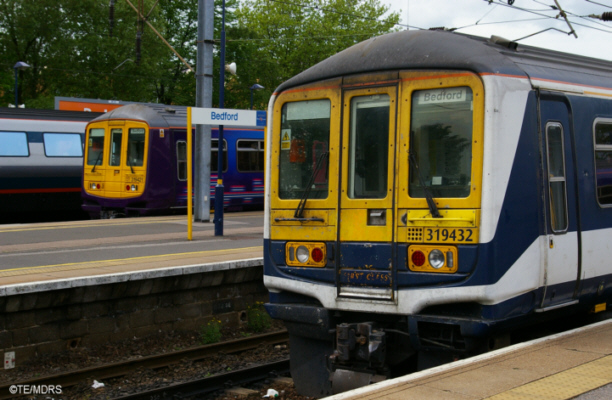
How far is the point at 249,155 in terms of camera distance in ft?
75.7

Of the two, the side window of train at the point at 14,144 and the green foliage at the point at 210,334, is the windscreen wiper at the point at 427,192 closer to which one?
the green foliage at the point at 210,334

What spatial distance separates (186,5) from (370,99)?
40280mm

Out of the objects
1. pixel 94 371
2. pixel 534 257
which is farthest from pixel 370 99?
pixel 94 371

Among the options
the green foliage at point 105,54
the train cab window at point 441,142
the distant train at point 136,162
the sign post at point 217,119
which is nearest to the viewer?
the train cab window at point 441,142

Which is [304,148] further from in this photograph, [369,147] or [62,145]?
[62,145]

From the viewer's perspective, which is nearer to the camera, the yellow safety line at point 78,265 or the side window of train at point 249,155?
the yellow safety line at point 78,265

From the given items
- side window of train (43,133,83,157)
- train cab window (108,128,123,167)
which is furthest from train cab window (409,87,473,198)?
side window of train (43,133,83,157)

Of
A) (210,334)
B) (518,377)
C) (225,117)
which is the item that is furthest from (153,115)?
(518,377)

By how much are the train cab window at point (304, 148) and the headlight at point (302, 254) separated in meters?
0.47

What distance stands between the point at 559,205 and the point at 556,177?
25 centimetres

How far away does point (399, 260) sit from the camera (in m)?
6.20

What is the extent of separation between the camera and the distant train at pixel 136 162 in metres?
20.1

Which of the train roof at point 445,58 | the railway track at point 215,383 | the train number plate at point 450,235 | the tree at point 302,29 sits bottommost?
the railway track at point 215,383

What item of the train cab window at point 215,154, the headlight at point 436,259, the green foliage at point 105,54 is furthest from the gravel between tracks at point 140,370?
the green foliage at point 105,54
